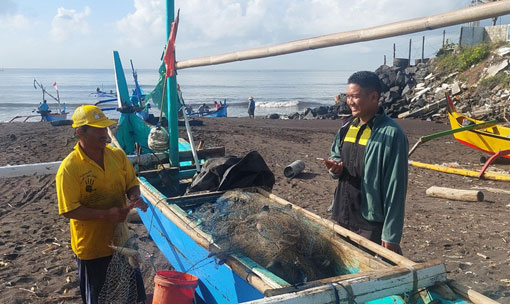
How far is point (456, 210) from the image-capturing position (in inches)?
281

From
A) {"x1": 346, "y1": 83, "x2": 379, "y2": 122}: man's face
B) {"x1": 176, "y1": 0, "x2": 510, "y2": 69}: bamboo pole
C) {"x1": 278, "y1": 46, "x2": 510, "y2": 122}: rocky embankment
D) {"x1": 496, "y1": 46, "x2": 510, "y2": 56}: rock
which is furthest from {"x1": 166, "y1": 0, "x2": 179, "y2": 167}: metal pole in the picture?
{"x1": 496, "y1": 46, "x2": 510, "y2": 56}: rock

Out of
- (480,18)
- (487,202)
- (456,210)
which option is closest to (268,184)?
(480,18)

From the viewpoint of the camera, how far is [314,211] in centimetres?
763

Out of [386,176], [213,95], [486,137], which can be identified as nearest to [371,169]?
[386,176]

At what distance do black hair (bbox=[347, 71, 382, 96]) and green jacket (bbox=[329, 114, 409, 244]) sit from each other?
0.68ft

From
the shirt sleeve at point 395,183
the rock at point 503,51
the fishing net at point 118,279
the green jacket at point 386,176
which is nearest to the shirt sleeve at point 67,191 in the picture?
the fishing net at point 118,279

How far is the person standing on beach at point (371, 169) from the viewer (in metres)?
2.96

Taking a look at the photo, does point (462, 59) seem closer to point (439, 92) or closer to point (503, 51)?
point (503, 51)

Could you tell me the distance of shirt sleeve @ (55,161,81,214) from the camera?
3053 mm

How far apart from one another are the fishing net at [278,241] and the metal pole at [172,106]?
2911 mm

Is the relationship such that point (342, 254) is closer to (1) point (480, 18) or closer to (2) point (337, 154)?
(2) point (337, 154)

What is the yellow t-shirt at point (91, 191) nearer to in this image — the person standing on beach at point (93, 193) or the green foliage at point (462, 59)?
the person standing on beach at point (93, 193)

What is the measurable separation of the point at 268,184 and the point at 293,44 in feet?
6.33

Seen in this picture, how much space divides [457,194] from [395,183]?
547 centimetres
